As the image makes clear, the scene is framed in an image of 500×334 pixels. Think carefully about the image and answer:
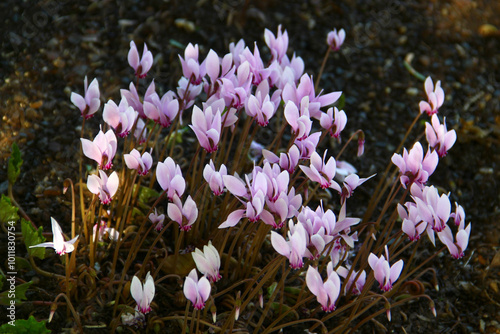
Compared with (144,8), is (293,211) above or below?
above

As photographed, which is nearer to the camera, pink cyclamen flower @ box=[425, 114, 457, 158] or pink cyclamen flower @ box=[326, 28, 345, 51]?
pink cyclamen flower @ box=[425, 114, 457, 158]

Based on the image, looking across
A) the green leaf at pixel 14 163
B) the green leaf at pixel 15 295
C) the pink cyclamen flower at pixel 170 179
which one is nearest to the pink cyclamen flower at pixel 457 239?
the pink cyclamen flower at pixel 170 179

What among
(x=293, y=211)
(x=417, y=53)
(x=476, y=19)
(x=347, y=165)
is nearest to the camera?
(x=293, y=211)

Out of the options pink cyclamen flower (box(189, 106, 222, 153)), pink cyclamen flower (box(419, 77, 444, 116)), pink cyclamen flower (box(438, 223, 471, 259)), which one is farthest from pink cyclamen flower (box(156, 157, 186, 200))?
pink cyclamen flower (box(419, 77, 444, 116))

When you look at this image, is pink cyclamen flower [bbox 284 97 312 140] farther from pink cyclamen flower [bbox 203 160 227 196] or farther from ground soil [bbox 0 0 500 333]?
ground soil [bbox 0 0 500 333]

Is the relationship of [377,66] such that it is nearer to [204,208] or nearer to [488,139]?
[488,139]

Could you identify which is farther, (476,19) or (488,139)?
(476,19)

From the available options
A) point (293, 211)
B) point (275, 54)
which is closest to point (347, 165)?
point (275, 54)
